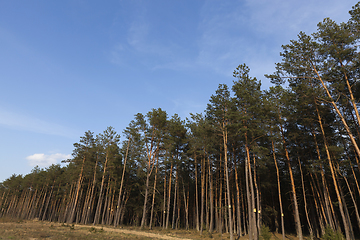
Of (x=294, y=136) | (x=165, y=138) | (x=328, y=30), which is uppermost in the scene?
(x=328, y=30)

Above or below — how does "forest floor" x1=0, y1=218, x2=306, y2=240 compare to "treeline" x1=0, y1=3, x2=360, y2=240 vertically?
below

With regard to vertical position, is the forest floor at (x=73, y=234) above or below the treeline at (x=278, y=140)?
below

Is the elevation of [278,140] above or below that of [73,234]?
above

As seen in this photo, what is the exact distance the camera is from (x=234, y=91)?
21062mm

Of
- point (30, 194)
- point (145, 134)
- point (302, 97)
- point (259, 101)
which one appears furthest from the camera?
point (30, 194)

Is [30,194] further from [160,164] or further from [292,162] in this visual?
[292,162]

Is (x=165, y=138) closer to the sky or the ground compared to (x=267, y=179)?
closer to the sky

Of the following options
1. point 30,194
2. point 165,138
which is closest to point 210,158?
point 165,138

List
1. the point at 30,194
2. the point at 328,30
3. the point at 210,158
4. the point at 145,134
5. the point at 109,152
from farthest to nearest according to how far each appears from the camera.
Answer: the point at 30,194, the point at 109,152, the point at 145,134, the point at 210,158, the point at 328,30

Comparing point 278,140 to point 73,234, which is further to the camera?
point 278,140

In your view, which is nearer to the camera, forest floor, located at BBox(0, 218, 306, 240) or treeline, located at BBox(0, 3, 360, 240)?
forest floor, located at BBox(0, 218, 306, 240)

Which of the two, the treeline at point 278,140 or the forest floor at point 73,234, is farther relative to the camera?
the treeline at point 278,140

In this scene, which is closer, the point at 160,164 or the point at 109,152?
the point at 160,164

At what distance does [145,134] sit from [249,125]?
45.6 ft
